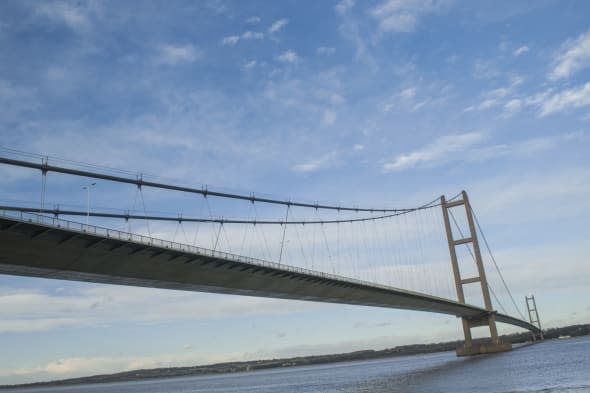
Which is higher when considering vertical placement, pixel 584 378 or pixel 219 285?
pixel 219 285

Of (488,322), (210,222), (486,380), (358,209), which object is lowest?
(486,380)

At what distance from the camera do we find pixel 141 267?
2883 centimetres

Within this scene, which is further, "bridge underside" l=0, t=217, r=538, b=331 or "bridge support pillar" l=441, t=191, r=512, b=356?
"bridge support pillar" l=441, t=191, r=512, b=356

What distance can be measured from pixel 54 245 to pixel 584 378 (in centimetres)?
2831

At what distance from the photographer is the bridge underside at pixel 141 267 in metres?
23.5

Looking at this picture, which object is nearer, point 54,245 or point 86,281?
point 54,245

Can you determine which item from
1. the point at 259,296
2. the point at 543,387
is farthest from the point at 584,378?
the point at 259,296

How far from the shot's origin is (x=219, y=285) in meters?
34.5

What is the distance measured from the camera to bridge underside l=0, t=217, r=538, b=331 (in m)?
23.5

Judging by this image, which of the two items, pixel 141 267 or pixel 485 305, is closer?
pixel 141 267

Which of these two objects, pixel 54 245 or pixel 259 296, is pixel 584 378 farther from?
pixel 54 245

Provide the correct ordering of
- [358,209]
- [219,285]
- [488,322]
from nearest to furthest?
[219,285], [358,209], [488,322]

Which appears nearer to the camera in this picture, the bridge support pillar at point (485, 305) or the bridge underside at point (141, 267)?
the bridge underside at point (141, 267)

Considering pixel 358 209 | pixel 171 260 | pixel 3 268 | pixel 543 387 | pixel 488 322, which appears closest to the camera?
pixel 3 268
